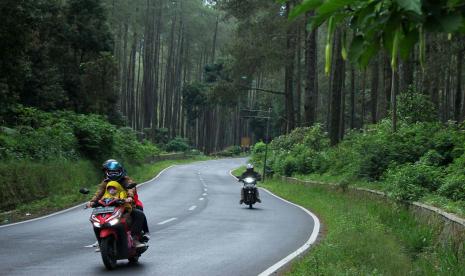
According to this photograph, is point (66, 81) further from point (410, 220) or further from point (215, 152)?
point (215, 152)

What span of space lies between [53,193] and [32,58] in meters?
11.1

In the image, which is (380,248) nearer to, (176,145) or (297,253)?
(297,253)

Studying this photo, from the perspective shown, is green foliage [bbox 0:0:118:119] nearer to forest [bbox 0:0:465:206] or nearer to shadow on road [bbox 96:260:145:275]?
forest [bbox 0:0:465:206]

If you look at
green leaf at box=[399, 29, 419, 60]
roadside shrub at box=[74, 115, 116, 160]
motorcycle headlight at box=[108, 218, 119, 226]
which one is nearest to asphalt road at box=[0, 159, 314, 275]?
motorcycle headlight at box=[108, 218, 119, 226]

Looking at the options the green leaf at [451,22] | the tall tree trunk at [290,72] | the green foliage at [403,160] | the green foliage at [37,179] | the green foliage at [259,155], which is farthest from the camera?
the green foliage at [259,155]

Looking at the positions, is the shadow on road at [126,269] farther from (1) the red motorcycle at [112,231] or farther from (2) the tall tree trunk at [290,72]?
(2) the tall tree trunk at [290,72]

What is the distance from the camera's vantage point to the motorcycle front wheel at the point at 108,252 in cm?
909

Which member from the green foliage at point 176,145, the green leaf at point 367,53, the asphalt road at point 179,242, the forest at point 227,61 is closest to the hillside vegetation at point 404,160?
the forest at point 227,61


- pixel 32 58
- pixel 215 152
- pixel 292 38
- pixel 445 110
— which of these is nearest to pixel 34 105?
pixel 32 58

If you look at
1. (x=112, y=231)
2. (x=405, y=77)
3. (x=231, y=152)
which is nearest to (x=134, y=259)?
(x=112, y=231)

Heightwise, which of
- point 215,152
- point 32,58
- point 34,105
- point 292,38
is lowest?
point 215,152

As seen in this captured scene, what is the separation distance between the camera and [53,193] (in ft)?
77.7

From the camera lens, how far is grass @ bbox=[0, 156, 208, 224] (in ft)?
61.9

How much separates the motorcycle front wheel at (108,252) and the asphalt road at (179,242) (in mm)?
172
